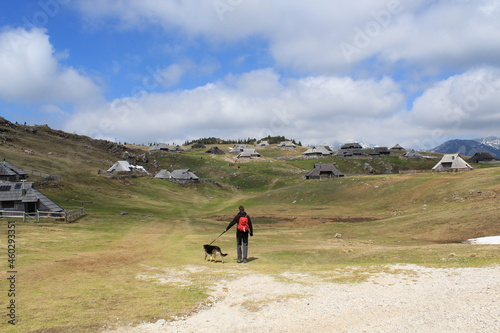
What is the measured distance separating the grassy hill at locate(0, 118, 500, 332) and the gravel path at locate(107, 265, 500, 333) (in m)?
1.20

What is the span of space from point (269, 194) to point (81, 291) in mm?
72247

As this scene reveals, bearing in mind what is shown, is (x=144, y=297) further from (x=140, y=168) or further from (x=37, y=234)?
(x=140, y=168)

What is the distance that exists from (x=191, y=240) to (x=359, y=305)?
71.9 feet

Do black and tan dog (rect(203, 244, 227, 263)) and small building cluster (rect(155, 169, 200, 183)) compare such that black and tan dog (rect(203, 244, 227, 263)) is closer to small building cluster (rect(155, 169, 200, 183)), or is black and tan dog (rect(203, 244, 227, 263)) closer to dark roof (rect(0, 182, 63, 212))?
dark roof (rect(0, 182, 63, 212))

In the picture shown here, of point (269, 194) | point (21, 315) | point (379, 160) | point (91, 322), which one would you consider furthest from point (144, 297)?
point (379, 160)

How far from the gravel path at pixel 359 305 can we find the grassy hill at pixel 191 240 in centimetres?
120

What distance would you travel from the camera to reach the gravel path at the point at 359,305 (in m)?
9.79

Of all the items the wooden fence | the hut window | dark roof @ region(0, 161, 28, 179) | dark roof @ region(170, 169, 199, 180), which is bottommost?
the wooden fence

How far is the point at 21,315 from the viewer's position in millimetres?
11141

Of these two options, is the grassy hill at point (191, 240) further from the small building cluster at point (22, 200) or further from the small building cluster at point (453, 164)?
the small building cluster at point (453, 164)

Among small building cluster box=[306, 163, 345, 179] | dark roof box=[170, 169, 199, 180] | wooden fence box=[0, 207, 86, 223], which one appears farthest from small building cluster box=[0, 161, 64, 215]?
small building cluster box=[306, 163, 345, 179]

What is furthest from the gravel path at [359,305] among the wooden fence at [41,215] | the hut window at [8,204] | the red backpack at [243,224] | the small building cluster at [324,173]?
the small building cluster at [324,173]

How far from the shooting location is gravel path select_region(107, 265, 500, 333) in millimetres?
9789

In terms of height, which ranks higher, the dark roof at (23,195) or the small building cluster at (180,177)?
the small building cluster at (180,177)
